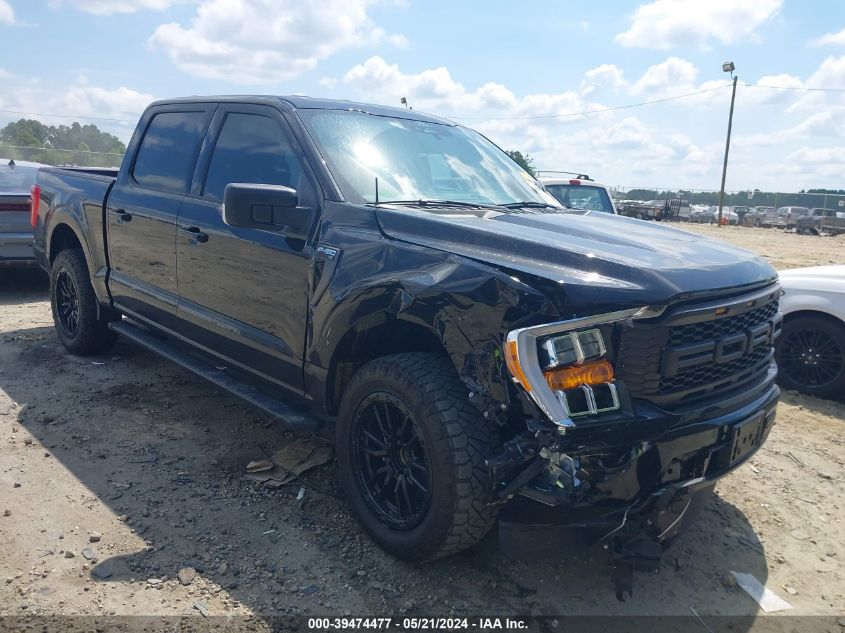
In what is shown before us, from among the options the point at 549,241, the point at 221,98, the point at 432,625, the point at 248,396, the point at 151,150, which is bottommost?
the point at 432,625

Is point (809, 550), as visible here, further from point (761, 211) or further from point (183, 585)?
point (761, 211)

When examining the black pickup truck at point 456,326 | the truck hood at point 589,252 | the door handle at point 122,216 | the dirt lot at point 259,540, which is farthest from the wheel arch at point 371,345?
the door handle at point 122,216

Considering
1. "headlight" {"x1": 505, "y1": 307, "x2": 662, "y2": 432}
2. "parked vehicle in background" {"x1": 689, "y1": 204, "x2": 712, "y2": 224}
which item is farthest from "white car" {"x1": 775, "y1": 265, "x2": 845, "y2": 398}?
"parked vehicle in background" {"x1": 689, "y1": 204, "x2": 712, "y2": 224}

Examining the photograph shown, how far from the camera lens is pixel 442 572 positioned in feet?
9.67

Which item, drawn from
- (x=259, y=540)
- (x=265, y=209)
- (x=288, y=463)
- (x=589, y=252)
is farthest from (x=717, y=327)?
(x=288, y=463)

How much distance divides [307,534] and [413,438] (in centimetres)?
82

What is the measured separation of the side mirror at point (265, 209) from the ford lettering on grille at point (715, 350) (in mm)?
1756

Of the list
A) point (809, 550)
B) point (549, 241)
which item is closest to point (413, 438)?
point (549, 241)

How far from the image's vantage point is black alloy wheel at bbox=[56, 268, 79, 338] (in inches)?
221

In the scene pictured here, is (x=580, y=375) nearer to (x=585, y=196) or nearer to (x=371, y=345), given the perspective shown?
(x=371, y=345)

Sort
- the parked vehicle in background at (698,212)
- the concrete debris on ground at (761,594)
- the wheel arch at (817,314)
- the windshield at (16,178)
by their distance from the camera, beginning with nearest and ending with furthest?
the concrete debris on ground at (761,594) → the wheel arch at (817,314) → the windshield at (16,178) → the parked vehicle in background at (698,212)

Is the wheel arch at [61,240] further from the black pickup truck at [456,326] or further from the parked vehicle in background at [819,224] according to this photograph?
the parked vehicle in background at [819,224]

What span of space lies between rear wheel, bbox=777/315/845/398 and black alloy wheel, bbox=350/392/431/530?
156 inches

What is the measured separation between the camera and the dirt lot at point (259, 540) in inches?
108
